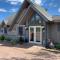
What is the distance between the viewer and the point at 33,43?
78.6 ft

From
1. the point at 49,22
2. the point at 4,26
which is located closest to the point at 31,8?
the point at 49,22

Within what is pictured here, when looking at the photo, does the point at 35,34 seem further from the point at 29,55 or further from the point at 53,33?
the point at 29,55

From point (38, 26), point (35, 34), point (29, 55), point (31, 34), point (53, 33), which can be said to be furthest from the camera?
point (31, 34)

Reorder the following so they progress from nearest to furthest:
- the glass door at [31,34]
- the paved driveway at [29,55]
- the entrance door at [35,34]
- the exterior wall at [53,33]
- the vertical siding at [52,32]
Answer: the paved driveway at [29,55] → the exterior wall at [53,33] → the vertical siding at [52,32] → the entrance door at [35,34] → the glass door at [31,34]

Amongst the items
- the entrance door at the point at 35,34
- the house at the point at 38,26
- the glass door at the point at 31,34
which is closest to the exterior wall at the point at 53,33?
the house at the point at 38,26

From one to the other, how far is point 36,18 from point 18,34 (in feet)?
15.1

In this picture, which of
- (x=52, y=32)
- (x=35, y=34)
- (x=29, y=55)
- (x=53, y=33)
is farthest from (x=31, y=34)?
(x=29, y=55)

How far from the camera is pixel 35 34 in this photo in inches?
949

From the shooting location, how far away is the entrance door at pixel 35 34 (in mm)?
23531

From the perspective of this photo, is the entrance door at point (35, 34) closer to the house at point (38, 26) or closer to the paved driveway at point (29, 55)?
the house at point (38, 26)

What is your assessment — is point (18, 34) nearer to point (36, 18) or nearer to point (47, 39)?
point (36, 18)

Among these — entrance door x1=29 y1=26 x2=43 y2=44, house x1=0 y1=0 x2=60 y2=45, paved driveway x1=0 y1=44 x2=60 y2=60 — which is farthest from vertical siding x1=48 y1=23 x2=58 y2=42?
paved driveway x1=0 y1=44 x2=60 y2=60

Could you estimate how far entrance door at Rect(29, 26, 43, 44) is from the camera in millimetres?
23531

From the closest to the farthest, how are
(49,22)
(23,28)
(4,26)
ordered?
(49,22)
(23,28)
(4,26)
